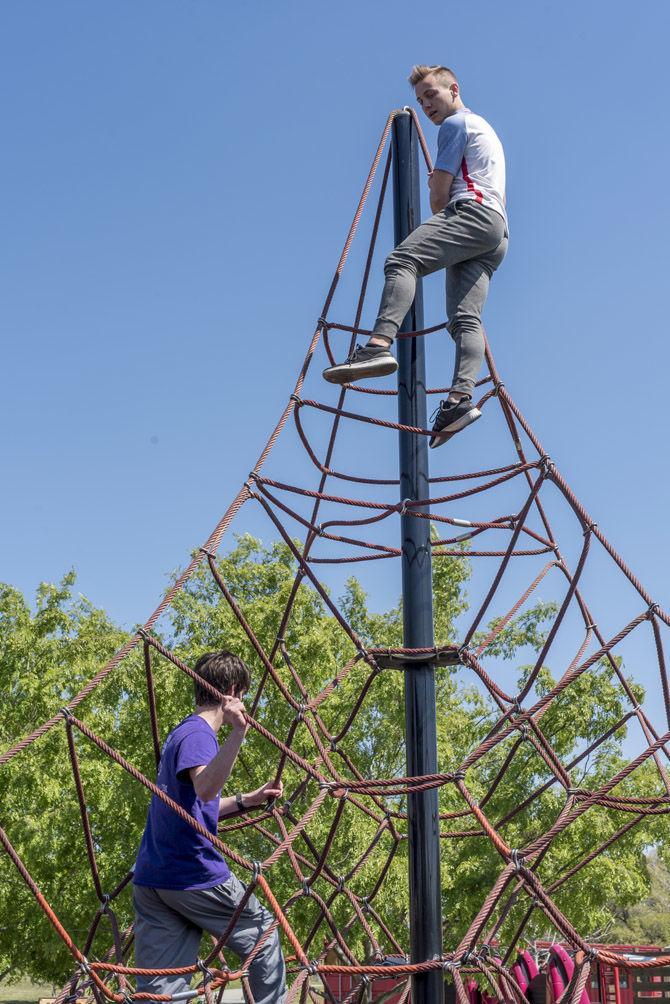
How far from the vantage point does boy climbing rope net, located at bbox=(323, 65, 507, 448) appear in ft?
12.7

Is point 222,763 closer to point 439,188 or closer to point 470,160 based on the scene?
point 439,188

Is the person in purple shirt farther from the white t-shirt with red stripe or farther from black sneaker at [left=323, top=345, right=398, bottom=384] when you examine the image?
the white t-shirt with red stripe

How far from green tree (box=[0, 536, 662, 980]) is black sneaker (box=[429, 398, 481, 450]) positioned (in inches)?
369

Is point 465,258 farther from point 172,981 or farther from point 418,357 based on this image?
point 172,981

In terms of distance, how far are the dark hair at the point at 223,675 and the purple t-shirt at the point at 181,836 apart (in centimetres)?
15

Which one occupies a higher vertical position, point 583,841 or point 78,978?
point 583,841

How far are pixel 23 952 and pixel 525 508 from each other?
13.8 m

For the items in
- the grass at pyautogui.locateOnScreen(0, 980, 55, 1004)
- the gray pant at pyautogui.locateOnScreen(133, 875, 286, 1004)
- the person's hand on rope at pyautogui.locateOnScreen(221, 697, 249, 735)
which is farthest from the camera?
the grass at pyautogui.locateOnScreen(0, 980, 55, 1004)

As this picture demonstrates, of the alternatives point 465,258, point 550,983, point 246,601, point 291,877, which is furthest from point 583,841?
point 465,258

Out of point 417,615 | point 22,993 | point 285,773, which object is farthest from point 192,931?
point 22,993

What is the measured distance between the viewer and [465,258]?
160 inches

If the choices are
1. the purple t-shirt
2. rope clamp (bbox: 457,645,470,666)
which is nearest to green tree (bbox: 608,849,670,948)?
rope clamp (bbox: 457,645,470,666)

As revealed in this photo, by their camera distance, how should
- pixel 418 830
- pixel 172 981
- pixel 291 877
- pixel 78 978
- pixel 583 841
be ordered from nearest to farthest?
pixel 172 981, pixel 78 978, pixel 418 830, pixel 291 877, pixel 583 841

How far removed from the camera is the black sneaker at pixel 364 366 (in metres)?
3.72
